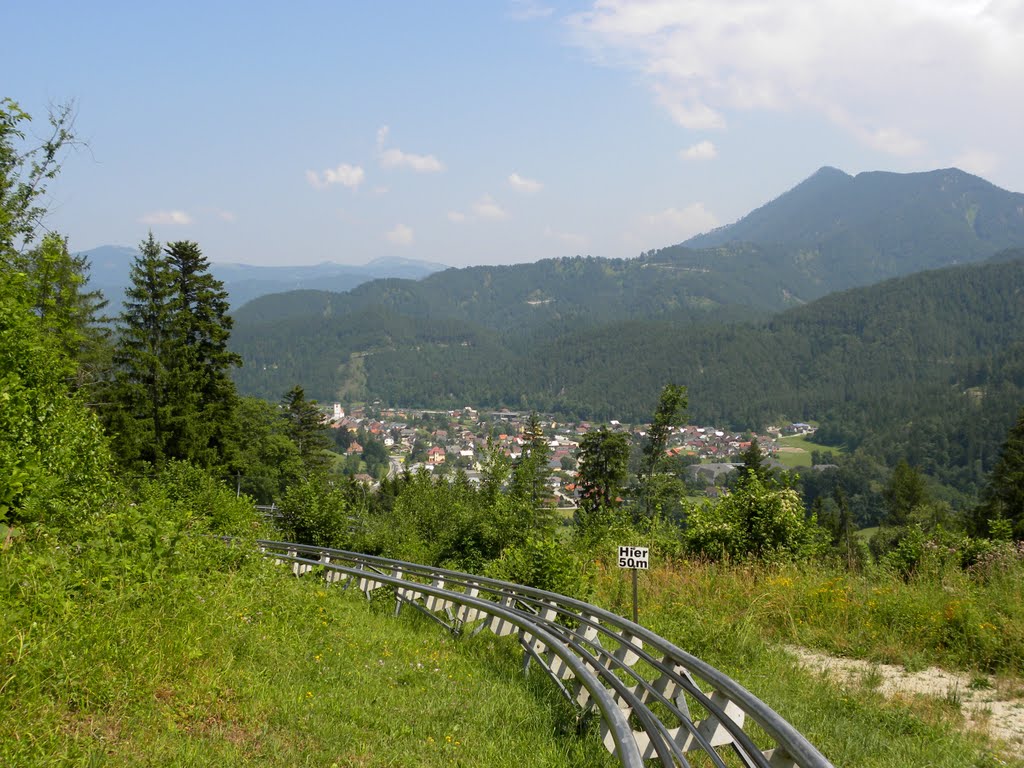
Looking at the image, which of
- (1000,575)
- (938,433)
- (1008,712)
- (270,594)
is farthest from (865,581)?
(938,433)

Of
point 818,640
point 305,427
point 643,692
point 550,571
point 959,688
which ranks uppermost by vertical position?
point 643,692

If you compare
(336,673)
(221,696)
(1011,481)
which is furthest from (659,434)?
(221,696)

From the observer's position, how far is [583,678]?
624cm

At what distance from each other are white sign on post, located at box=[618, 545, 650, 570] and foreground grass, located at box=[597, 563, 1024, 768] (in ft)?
4.52

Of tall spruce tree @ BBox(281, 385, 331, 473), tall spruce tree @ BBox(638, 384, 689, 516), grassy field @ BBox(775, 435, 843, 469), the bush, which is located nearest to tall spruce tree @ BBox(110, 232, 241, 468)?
the bush

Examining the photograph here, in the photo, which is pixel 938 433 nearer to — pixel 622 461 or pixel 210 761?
pixel 622 461

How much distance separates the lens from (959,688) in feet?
25.5

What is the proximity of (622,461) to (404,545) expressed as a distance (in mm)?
27843

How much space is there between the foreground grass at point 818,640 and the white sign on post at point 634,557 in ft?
4.52

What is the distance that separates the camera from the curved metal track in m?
4.33

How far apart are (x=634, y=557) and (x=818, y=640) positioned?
2.99 meters

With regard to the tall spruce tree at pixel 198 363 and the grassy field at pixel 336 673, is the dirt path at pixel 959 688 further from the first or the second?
the tall spruce tree at pixel 198 363

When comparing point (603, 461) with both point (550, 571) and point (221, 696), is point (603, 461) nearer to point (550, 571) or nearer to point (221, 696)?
point (550, 571)

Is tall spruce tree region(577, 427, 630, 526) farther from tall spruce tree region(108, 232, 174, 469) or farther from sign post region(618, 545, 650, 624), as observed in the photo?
sign post region(618, 545, 650, 624)
